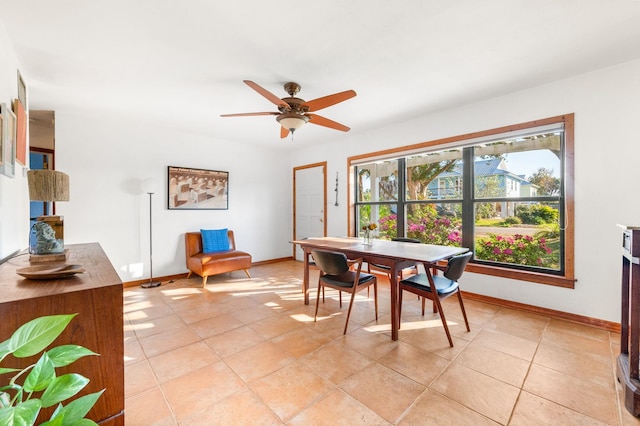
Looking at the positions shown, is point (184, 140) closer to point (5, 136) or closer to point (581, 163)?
point (5, 136)

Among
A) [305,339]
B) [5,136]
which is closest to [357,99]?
[305,339]

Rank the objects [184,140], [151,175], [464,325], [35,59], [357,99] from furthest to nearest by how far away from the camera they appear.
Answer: [184,140] < [151,175] < [357,99] < [464,325] < [35,59]

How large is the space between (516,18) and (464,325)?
102 inches

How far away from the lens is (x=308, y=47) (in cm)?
219

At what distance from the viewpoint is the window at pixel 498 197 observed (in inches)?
114

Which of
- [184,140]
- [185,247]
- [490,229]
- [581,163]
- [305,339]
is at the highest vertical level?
[184,140]

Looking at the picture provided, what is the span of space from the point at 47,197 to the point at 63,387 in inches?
70.8

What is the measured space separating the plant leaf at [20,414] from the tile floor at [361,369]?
1.13 m

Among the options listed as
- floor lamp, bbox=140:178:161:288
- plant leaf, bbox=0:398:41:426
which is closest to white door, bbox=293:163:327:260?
floor lamp, bbox=140:178:161:288

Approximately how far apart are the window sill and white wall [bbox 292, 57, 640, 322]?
6 centimetres

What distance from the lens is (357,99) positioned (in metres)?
3.21

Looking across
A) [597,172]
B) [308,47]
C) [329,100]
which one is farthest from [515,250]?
[308,47]

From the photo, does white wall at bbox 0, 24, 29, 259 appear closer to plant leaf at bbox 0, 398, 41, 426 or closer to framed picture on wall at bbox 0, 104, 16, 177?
framed picture on wall at bbox 0, 104, 16, 177

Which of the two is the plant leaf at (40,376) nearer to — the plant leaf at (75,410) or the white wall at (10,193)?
the plant leaf at (75,410)
